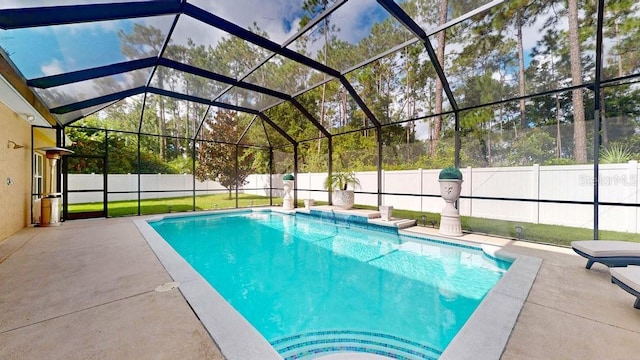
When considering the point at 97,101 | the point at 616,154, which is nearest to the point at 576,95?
the point at 616,154

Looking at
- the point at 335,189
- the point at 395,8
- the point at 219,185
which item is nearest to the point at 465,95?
the point at 395,8

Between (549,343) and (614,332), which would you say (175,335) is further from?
(614,332)

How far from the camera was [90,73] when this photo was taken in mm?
5188

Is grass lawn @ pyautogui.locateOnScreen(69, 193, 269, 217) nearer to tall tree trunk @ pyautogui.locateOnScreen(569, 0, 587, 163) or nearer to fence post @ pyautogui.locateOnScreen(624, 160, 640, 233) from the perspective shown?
tall tree trunk @ pyautogui.locateOnScreen(569, 0, 587, 163)

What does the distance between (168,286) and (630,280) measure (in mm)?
4442

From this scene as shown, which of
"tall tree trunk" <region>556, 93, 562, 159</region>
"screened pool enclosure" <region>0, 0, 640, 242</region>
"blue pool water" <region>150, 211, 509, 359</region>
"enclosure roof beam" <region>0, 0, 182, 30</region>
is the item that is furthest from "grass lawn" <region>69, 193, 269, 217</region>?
"tall tree trunk" <region>556, 93, 562, 159</region>

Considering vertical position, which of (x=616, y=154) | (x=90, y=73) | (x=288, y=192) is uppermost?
(x=90, y=73)

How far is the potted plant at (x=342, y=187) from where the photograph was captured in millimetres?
9023

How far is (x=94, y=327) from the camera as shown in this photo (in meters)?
1.98

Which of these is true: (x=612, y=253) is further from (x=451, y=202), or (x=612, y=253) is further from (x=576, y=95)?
(x=576, y=95)

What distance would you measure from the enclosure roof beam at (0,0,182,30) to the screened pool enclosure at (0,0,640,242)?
1 cm

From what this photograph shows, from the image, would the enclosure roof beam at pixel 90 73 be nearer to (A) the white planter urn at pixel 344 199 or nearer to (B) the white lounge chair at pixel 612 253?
(A) the white planter urn at pixel 344 199

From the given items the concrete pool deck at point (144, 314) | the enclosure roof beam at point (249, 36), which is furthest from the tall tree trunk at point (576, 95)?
the enclosure roof beam at point (249, 36)

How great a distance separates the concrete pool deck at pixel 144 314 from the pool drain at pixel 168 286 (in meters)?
0.07
